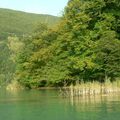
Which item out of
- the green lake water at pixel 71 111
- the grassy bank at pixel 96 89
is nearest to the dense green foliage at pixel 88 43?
the grassy bank at pixel 96 89

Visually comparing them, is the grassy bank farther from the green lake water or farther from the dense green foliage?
the dense green foliage

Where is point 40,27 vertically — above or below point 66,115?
above

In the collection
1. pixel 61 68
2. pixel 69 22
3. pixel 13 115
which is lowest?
pixel 13 115

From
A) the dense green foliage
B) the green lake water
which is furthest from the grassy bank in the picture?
the dense green foliage

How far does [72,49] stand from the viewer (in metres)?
59.2

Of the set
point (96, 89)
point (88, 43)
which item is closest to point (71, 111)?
point (96, 89)

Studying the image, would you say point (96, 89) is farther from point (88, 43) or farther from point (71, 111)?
point (88, 43)

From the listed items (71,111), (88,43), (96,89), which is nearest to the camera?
(71,111)

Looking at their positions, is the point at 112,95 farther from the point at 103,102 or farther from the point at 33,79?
the point at 33,79

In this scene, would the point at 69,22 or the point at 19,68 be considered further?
the point at 19,68

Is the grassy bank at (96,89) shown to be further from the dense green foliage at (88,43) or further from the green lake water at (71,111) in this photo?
the dense green foliage at (88,43)

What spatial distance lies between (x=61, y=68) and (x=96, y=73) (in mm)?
8170

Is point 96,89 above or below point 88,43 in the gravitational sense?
below

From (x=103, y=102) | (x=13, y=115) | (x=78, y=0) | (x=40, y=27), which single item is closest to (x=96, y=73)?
(x=78, y=0)
